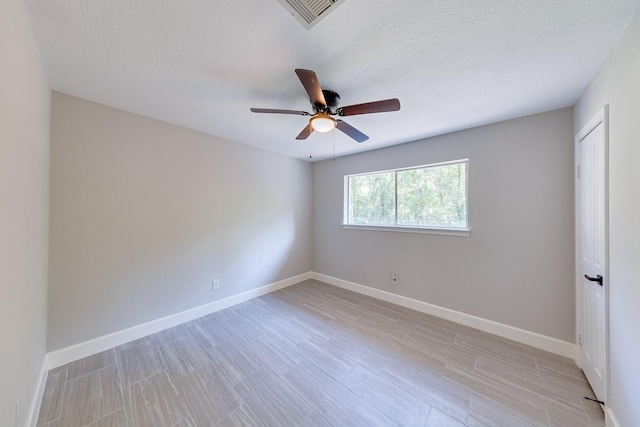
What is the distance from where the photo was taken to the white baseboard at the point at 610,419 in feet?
4.24

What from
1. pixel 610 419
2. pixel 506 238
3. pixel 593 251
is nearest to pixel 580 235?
pixel 593 251

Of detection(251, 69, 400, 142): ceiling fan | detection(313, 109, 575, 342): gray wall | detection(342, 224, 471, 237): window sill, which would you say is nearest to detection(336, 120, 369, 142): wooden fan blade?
detection(251, 69, 400, 142): ceiling fan

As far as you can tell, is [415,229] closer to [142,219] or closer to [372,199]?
[372,199]

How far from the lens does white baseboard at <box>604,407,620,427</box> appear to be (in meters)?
1.29

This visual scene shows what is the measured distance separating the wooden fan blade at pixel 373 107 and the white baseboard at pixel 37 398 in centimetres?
285

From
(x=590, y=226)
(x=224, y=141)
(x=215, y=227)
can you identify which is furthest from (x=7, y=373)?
(x=590, y=226)

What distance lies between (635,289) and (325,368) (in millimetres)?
2058

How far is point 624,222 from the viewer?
4.06 feet

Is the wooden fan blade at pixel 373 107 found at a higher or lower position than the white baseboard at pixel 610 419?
higher

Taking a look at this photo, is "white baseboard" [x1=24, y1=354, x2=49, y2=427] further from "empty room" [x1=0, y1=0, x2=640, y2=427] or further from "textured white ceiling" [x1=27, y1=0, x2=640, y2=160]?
"textured white ceiling" [x1=27, y1=0, x2=640, y2=160]

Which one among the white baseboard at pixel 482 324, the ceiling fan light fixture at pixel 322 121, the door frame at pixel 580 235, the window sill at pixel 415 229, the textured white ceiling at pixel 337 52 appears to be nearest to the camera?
the textured white ceiling at pixel 337 52

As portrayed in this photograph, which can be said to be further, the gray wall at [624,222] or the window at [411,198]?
the window at [411,198]

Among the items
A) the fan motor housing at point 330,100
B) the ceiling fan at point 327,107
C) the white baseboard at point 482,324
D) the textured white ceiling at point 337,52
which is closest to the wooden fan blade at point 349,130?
the ceiling fan at point 327,107

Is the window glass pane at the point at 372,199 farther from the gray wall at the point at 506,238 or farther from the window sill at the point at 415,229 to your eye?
the gray wall at the point at 506,238
